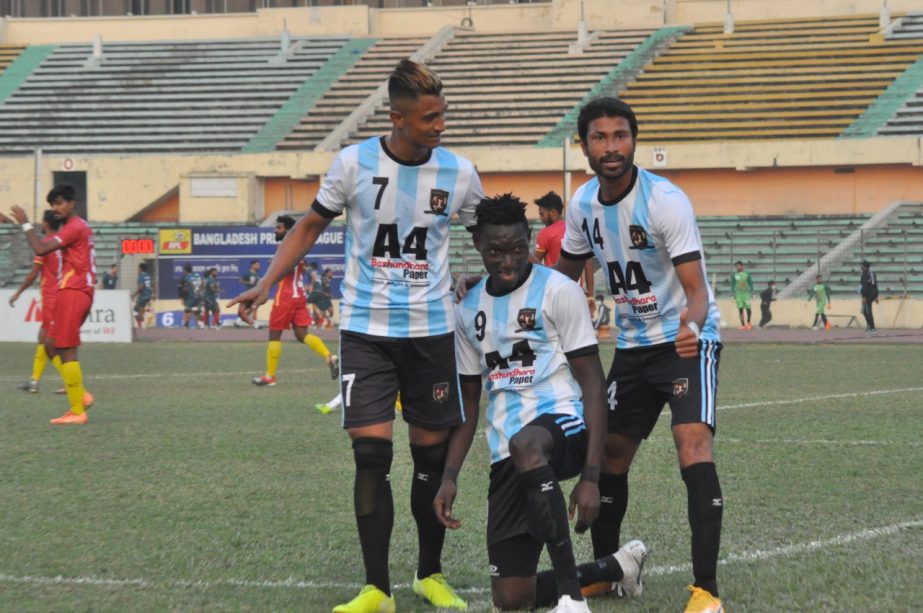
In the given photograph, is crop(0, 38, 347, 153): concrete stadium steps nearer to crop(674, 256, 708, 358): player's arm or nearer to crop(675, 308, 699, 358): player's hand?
crop(674, 256, 708, 358): player's arm

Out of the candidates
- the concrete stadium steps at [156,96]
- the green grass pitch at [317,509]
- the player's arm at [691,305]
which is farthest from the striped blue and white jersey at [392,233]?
the concrete stadium steps at [156,96]

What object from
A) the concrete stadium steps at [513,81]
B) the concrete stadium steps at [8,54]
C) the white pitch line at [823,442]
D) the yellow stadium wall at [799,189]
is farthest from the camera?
the concrete stadium steps at [8,54]

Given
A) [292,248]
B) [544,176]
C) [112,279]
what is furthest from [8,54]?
[292,248]

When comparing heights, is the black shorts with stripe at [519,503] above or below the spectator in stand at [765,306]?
below

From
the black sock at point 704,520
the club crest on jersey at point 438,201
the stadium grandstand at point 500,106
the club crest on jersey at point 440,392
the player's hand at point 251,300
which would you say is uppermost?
the stadium grandstand at point 500,106

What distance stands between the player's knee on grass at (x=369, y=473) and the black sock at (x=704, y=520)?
1.22m

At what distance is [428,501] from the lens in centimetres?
636

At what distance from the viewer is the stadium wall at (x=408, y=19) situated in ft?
156

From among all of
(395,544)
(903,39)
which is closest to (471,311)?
(395,544)

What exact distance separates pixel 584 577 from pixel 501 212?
59.8 inches

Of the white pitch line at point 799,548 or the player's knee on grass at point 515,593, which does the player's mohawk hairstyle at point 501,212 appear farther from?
the white pitch line at point 799,548

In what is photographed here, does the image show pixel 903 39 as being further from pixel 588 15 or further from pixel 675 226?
pixel 675 226

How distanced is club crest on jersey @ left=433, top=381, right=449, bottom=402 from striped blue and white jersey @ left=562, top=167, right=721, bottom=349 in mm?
745

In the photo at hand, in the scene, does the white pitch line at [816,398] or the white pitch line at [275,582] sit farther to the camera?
the white pitch line at [816,398]
